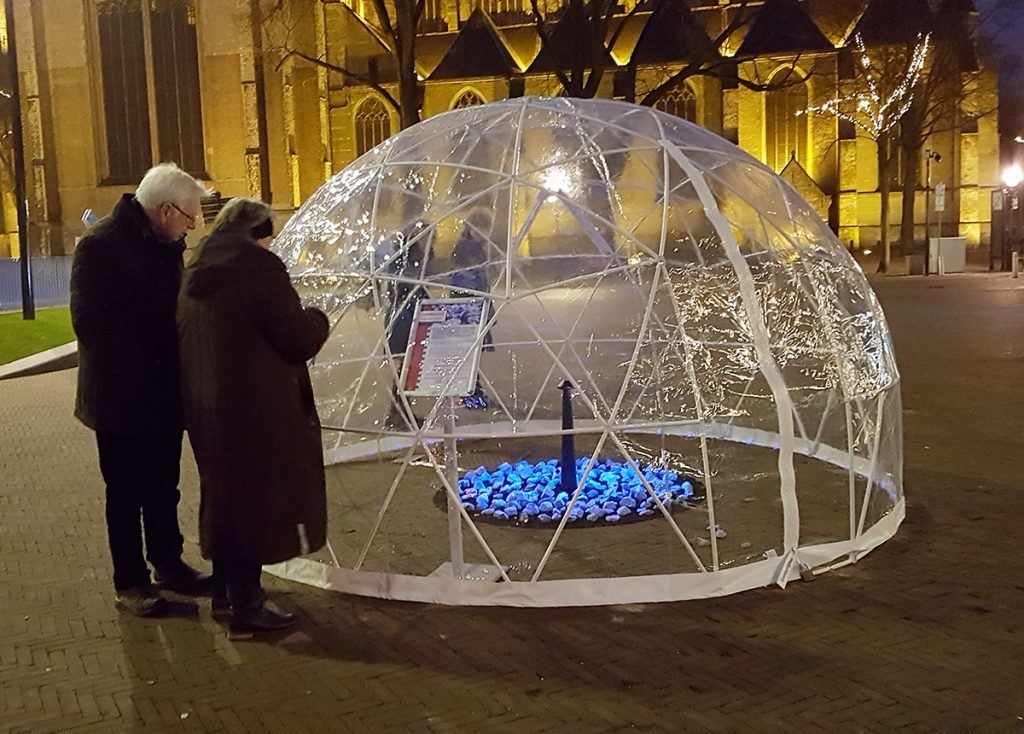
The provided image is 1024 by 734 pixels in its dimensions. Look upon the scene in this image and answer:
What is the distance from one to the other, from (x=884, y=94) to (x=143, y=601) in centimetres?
3570

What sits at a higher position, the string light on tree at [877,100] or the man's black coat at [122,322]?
the string light on tree at [877,100]

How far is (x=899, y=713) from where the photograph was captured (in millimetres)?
3891

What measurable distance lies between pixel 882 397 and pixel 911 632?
1.99m

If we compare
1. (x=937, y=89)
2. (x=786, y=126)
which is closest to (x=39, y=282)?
(x=786, y=126)

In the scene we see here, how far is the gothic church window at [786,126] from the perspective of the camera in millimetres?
41688

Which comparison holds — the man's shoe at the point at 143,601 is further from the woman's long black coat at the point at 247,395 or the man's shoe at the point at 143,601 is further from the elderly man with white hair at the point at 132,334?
the woman's long black coat at the point at 247,395

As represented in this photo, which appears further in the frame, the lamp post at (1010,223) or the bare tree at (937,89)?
the bare tree at (937,89)

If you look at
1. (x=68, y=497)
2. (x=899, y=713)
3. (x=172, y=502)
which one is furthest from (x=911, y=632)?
(x=68, y=497)

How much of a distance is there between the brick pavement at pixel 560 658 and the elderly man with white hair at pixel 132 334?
76cm

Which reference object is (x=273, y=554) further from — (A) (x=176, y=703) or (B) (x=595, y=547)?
(B) (x=595, y=547)

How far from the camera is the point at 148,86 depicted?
3928 centimetres

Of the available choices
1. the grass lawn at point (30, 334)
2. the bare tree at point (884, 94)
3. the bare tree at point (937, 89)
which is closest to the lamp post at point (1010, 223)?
the bare tree at point (937, 89)

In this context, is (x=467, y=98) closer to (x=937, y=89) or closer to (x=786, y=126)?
(x=786, y=126)

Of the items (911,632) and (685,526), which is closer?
(911,632)
